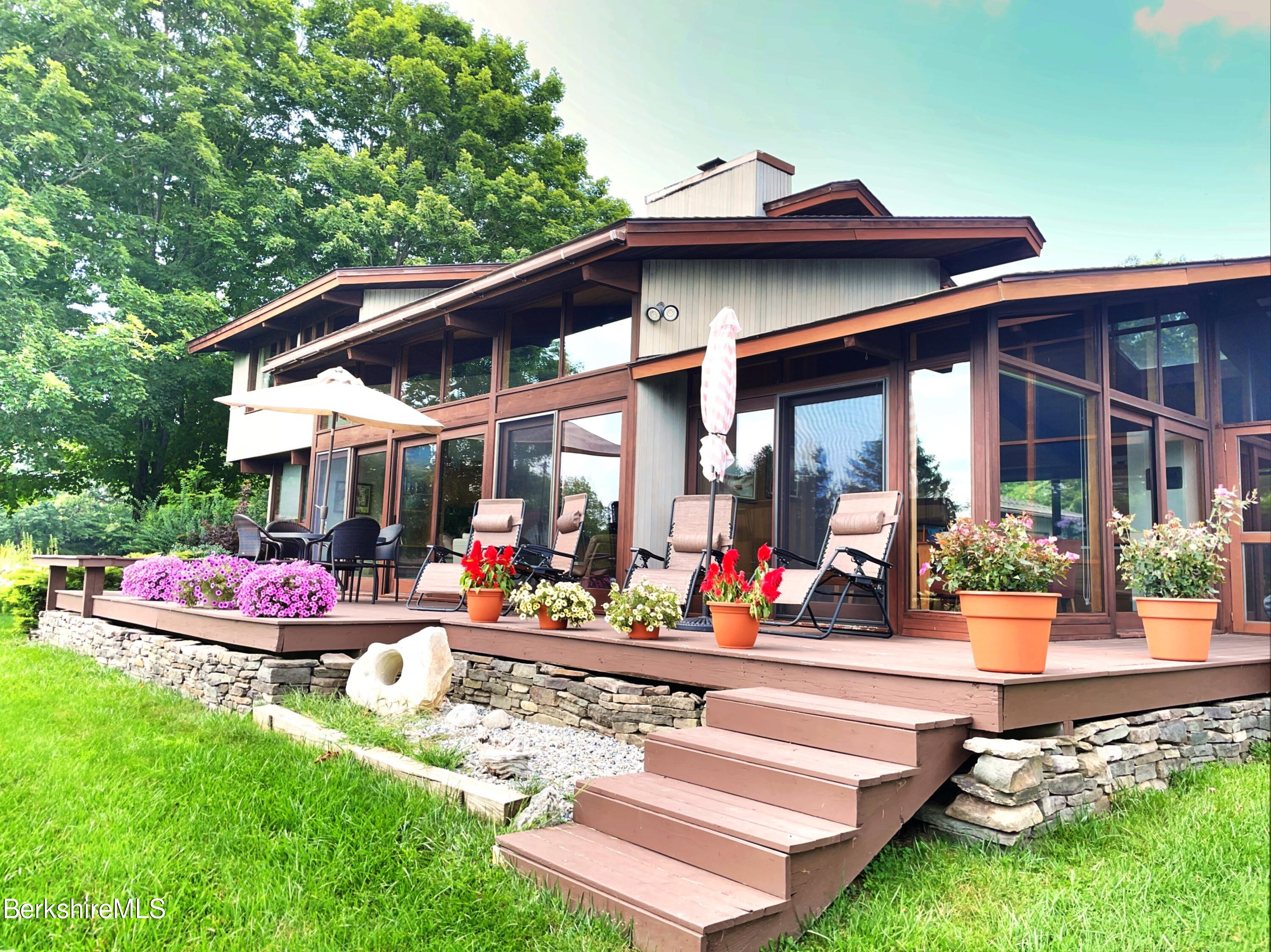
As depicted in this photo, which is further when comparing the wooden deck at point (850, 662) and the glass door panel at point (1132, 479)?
the glass door panel at point (1132, 479)

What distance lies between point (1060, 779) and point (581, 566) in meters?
4.49

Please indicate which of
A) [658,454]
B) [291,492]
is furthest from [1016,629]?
[291,492]

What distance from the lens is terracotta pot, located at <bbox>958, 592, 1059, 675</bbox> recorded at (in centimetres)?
315

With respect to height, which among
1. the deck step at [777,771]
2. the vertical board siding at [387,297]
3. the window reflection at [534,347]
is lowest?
the deck step at [777,771]

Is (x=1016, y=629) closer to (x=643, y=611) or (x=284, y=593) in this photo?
(x=643, y=611)

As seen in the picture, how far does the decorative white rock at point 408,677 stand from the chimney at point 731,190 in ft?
16.6

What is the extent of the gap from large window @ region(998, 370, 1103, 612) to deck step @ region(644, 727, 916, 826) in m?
2.90

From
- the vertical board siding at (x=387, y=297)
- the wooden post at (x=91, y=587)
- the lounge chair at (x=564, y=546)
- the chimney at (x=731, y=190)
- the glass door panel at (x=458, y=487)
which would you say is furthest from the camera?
the vertical board siding at (x=387, y=297)

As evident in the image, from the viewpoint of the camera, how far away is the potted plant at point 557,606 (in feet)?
17.2

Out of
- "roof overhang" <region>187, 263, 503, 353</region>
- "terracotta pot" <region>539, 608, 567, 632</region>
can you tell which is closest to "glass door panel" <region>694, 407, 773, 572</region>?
"terracotta pot" <region>539, 608, 567, 632</region>

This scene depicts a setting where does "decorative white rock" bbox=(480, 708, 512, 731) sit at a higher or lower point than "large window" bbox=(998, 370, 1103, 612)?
lower

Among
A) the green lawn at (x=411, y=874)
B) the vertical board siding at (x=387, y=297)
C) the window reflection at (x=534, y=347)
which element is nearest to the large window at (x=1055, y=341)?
the green lawn at (x=411, y=874)

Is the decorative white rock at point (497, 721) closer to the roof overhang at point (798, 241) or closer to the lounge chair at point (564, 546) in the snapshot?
the lounge chair at point (564, 546)

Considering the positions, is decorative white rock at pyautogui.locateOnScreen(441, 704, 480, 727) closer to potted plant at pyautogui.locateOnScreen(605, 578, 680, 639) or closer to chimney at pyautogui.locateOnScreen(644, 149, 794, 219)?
potted plant at pyautogui.locateOnScreen(605, 578, 680, 639)
